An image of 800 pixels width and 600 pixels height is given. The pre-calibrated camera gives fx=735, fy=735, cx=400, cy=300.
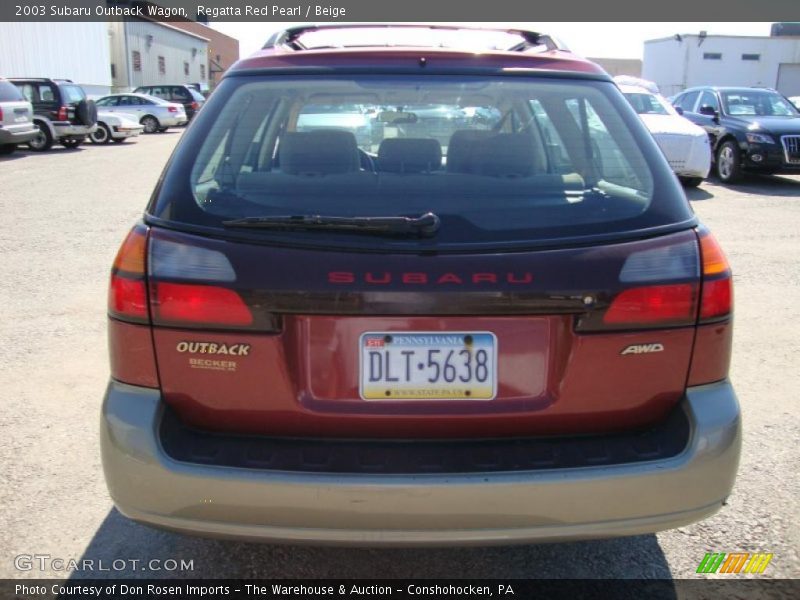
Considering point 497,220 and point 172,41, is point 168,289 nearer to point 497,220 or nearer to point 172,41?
point 497,220

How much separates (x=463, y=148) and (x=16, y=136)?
16528 millimetres

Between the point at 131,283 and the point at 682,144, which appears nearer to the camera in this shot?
the point at 131,283

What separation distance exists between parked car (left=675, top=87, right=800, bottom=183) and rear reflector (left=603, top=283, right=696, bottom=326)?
1149 cm

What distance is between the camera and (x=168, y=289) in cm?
204

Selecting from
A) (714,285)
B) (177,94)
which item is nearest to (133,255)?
(714,285)

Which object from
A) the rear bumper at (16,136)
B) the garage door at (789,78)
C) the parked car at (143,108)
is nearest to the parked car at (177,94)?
the parked car at (143,108)

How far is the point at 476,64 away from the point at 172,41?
5120 centimetres

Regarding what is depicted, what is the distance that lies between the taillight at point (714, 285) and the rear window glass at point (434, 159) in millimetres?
138

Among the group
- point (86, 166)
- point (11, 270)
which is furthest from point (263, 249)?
point (86, 166)

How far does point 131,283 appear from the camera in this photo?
208 centimetres

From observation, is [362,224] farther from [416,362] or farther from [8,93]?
[8,93]

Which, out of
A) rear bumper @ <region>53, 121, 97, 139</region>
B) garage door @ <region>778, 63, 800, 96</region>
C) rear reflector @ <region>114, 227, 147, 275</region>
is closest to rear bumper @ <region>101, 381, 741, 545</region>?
rear reflector @ <region>114, 227, 147, 275</region>

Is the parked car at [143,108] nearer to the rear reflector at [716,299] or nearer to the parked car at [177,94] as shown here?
the parked car at [177,94]

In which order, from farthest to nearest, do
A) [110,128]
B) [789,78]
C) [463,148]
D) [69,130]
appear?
1. [789,78]
2. [110,128]
3. [69,130]
4. [463,148]
